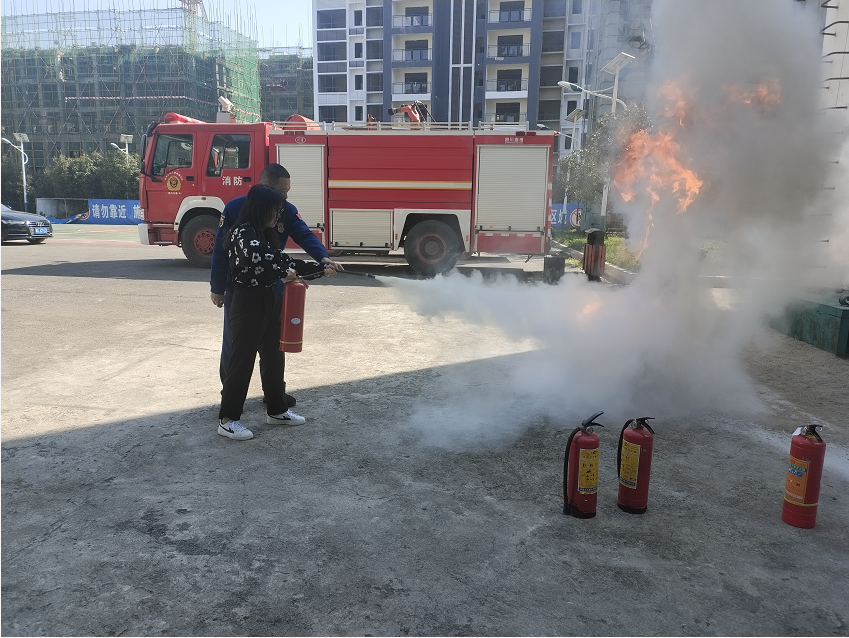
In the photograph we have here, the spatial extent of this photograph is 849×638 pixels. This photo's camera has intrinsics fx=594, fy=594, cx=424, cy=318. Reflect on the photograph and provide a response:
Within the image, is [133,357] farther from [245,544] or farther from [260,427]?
[245,544]

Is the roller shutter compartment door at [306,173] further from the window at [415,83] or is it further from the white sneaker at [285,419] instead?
the window at [415,83]

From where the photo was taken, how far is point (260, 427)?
455 cm

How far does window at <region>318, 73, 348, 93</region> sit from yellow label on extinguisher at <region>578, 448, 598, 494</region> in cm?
5460

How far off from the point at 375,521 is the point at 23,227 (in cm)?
1976

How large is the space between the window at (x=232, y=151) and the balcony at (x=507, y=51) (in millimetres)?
39362

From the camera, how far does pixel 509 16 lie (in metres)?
46.9

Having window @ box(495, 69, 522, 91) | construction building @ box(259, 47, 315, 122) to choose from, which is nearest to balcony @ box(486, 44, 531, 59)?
window @ box(495, 69, 522, 91)

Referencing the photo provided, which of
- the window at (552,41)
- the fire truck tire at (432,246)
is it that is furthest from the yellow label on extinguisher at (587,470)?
the window at (552,41)

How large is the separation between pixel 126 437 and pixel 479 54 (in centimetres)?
4881

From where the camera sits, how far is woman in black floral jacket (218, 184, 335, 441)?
410cm

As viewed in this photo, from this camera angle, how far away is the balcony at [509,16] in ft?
151

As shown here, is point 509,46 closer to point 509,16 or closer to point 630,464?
point 509,16

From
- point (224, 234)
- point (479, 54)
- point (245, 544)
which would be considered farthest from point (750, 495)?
point (479, 54)

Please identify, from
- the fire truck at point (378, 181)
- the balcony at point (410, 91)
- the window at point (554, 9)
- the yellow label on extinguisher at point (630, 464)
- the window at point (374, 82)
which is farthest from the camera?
the window at point (374, 82)
